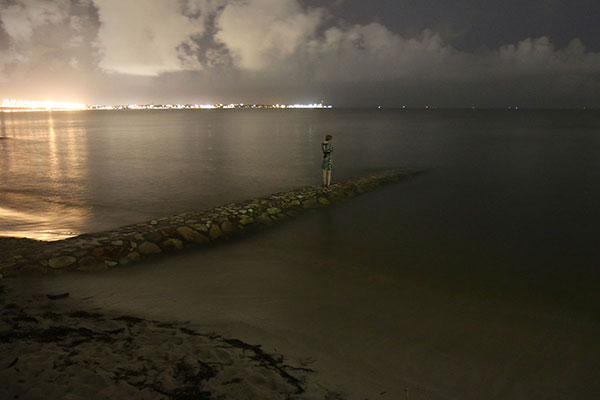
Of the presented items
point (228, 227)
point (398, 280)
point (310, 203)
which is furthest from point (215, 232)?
point (398, 280)

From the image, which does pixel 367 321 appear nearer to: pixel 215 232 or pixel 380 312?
pixel 380 312

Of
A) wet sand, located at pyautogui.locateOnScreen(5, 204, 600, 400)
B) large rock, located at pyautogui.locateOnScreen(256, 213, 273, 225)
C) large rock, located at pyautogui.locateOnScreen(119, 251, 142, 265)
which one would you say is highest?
large rock, located at pyautogui.locateOnScreen(256, 213, 273, 225)

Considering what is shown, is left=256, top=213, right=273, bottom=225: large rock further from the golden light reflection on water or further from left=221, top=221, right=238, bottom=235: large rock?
the golden light reflection on water

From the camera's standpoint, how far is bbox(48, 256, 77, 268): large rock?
877 centimetres

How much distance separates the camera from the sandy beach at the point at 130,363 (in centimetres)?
452

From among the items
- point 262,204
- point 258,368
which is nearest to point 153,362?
point 258,368

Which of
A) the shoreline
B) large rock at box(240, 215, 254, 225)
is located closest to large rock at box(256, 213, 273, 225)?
large rock at box(240, 215, 254, 225)

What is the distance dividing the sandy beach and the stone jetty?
2280 mm

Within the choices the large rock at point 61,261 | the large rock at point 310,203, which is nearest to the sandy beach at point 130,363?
the large rock at point 61,261

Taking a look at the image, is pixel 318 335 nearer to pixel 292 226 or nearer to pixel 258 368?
pixel 258 368

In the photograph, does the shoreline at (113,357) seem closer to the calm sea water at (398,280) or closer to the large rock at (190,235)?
the calm sea water at (398,280)

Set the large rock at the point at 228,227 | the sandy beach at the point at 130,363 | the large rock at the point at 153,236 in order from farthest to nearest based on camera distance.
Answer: the large rock at the point at 228,227, the large rock at the point at 153,236, the sandy beach at the point at 130,363

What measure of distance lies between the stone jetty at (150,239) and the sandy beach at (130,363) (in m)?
2.28

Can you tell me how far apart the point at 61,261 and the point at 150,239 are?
7.00 feet
